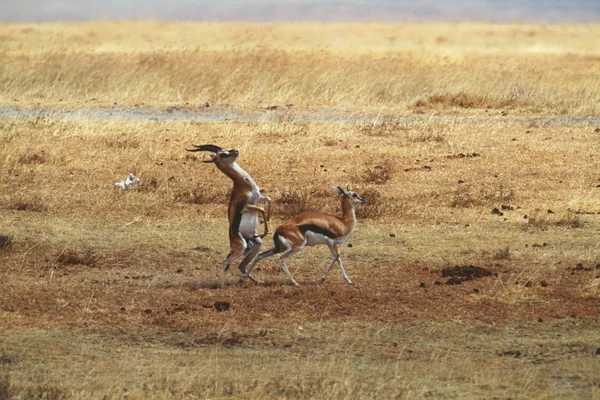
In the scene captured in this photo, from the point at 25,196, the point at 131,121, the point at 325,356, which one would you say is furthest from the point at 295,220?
the point at 131,121

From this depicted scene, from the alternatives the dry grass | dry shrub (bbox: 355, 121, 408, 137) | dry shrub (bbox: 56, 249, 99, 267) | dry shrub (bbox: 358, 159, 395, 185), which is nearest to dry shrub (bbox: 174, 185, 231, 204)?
dry shrub (bbox: 358, 159, 395, 185)

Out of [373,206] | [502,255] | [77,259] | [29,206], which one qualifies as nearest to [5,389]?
[77,259]

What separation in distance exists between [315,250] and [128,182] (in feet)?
14.9

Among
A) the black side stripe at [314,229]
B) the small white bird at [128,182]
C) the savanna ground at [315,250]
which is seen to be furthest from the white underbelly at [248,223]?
the small white bird at [128,182]

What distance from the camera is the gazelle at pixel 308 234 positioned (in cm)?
1110

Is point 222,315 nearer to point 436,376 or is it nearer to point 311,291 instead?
point 311,291

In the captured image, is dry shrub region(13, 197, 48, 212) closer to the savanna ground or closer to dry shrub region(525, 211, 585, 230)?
the savanna ground

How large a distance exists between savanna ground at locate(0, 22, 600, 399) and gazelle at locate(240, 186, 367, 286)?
36cm

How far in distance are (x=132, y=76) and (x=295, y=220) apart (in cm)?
2144

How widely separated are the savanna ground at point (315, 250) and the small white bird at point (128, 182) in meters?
0.13

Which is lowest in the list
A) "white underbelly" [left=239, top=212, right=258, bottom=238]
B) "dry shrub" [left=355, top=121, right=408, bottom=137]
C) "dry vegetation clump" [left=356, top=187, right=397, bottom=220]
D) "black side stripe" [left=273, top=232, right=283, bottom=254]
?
"dry shrub" [left=355, top=121, right=408, bottom=137]

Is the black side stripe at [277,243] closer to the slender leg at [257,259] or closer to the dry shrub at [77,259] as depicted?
the slender leg at [257,259]

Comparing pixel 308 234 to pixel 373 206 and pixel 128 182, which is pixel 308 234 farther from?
pixel 128 182

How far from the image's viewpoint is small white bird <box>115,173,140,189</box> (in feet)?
55.2
